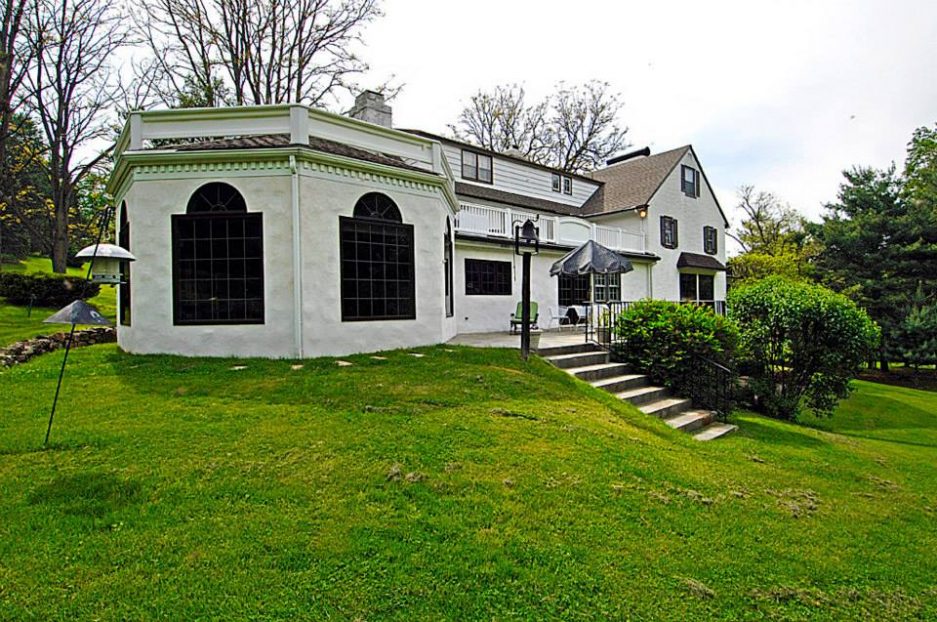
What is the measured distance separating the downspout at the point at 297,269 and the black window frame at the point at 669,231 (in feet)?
57.4

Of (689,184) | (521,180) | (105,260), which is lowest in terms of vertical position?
(105,260)

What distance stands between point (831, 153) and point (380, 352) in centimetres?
2844

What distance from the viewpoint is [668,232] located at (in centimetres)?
2252

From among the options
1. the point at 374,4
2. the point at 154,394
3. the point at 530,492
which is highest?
the point at 374,4

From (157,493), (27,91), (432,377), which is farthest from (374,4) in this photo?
(157,493)

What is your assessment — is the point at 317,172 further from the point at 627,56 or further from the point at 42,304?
the point at 42,304

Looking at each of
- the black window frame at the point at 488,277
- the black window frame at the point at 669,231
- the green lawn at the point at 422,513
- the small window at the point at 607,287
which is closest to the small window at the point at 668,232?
the black window frame at the point at 669,231

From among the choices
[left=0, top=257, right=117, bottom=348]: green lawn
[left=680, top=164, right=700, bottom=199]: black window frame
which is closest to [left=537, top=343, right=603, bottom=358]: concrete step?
[left=0, top=257, right=117, bottom=348]: green lawn

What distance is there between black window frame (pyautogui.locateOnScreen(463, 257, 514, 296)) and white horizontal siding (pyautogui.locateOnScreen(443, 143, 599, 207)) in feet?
16.2

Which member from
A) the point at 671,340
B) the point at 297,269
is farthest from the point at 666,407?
the point at 297,269

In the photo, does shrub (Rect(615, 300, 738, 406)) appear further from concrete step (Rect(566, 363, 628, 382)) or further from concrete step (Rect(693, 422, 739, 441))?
concrete step (Rect(693, 422, 739, 441))

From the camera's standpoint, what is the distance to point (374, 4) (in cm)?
2141

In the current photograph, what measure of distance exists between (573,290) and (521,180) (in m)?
5.78

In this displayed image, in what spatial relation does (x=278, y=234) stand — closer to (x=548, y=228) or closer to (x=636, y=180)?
(x=548, y=228)
